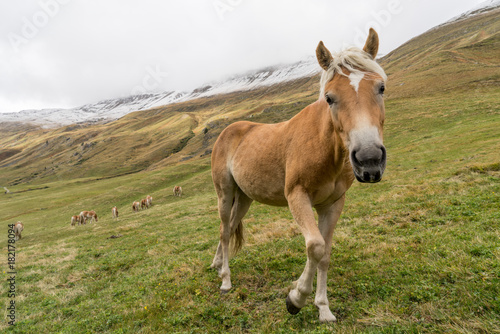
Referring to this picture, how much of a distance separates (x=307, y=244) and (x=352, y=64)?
102 inches

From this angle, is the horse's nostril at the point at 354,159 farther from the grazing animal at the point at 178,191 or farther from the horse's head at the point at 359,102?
the grazing animal at the point at 178,191

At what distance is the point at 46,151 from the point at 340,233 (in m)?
203

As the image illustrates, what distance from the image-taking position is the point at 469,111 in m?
34.5

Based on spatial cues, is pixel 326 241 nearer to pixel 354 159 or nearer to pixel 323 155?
pixel 323 155

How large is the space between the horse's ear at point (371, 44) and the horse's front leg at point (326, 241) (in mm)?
2490

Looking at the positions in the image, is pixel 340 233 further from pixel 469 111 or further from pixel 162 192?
pixel 469 111

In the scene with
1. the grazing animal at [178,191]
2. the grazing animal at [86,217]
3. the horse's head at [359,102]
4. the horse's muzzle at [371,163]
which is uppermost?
the horse's head at [359,102]

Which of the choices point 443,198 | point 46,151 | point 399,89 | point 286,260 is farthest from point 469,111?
point 46,151

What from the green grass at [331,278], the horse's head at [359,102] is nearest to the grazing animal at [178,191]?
the green grass at [331,278]

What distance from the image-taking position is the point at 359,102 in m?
2.87

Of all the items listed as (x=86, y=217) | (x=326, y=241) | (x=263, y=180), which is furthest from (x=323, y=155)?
(x=86, y=217)

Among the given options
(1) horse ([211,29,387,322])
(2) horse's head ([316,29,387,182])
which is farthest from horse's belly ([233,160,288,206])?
(2) horse's head ([316,29,387,182])

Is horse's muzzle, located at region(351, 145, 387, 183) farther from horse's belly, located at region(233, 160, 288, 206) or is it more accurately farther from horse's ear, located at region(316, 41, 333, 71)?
horse's belly, located at region(233, 160, 288, 206)

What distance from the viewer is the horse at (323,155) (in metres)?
2.73
